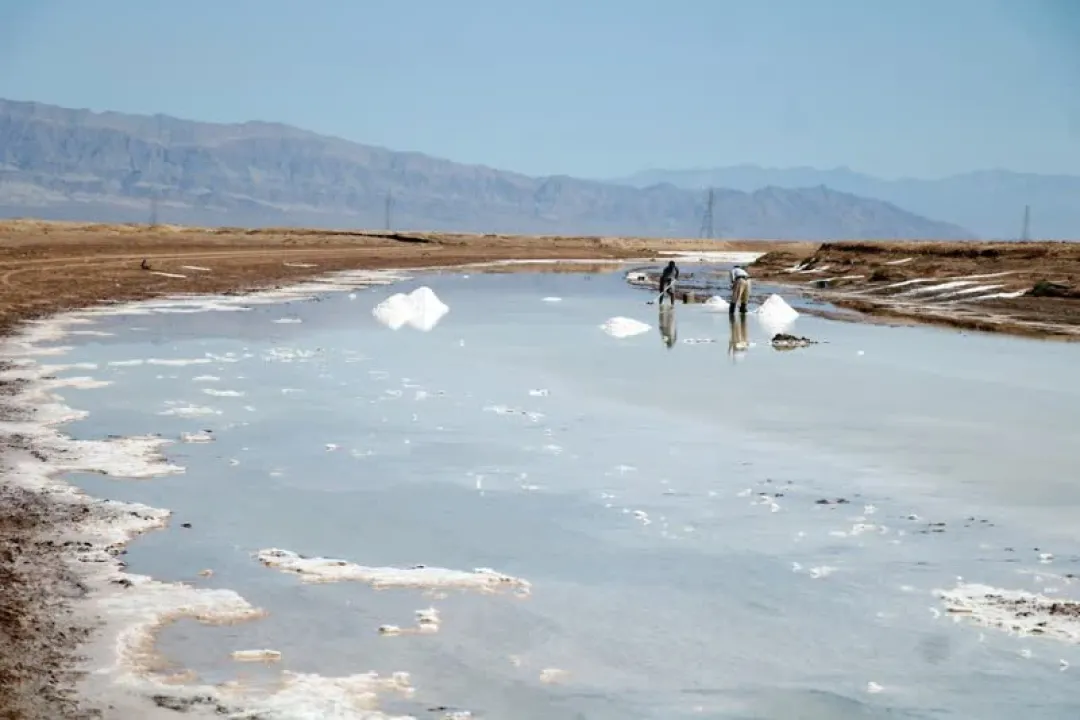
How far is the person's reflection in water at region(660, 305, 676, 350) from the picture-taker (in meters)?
29.5

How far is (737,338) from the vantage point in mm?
30391

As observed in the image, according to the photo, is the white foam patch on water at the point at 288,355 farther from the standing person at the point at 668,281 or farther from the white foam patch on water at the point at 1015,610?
the standing person at the point at 668,281

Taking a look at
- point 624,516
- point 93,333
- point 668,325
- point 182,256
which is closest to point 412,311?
point 668,325

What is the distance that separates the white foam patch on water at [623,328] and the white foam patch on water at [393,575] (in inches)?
810

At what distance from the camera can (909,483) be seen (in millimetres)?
14109

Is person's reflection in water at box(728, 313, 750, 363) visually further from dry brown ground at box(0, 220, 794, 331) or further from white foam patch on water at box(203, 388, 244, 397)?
dry brown ground at box(0, 220, 794, 331)

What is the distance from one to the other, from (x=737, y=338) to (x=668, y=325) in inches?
149

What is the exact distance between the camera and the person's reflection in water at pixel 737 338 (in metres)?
27.1

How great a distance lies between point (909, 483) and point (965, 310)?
2728cm

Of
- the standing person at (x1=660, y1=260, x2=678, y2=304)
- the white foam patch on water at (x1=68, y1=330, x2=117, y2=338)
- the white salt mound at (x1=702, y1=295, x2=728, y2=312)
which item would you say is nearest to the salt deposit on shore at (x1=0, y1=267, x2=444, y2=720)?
the white foam patch on water at (x1=68, y1=330, x2=117, y2=338)

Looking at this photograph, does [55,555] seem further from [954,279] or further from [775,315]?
[954,279]

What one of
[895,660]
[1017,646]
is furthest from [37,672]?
[1017,646]

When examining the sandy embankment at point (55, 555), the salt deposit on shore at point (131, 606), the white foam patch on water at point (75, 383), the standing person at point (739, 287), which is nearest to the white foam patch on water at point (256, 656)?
the salt deposit on shore at point (131, 606)

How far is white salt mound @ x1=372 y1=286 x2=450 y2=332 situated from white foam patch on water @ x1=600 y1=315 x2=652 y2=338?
391cm
